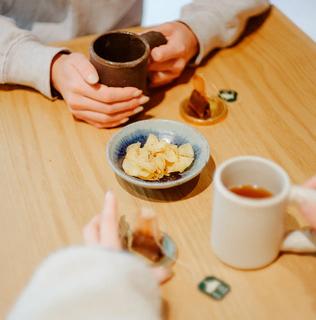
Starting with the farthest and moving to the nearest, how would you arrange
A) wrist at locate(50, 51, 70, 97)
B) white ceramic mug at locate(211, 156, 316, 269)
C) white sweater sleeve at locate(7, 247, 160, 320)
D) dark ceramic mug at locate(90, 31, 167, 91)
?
wrist at locate(50, 51, 70, 97) < dark ceramic mug at locate(90, 31, 167, 91) < white ceramic mug at locate(211, 156, 316, 269) < white sweater sleeve at locate(7, 247, 160, 320)

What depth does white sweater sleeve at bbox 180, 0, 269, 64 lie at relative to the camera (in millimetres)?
1236

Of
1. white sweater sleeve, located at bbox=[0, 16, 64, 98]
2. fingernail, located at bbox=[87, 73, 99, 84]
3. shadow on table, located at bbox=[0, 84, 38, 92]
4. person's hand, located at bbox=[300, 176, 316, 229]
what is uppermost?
person's hand, located at bbox=[300, 176, 316, 229]

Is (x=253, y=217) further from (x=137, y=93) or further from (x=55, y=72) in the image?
(x=55, y=72)

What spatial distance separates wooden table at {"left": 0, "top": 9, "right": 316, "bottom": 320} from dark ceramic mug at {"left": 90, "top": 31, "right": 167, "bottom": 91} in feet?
0.34

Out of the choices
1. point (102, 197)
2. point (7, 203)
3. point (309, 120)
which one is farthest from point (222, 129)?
point (7, 203)

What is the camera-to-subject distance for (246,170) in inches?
30.3

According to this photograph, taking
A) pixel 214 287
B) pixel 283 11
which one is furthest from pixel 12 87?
pixel 283 11

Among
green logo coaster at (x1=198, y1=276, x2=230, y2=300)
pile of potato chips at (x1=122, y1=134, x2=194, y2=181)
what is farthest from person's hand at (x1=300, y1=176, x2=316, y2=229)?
pile of potato chips at (x1=122, y1=134, x2=194, y2=181)

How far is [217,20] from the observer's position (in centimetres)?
127

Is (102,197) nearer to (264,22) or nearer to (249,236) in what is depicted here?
(249,236)

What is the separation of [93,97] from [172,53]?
0.21 meters

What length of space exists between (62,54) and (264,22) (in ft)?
1.80

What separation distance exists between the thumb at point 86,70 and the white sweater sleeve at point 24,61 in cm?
8

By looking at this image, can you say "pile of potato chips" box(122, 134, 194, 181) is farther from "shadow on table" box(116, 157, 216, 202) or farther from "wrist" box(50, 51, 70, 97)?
"wrist" box(50, 51, 70, 97)
